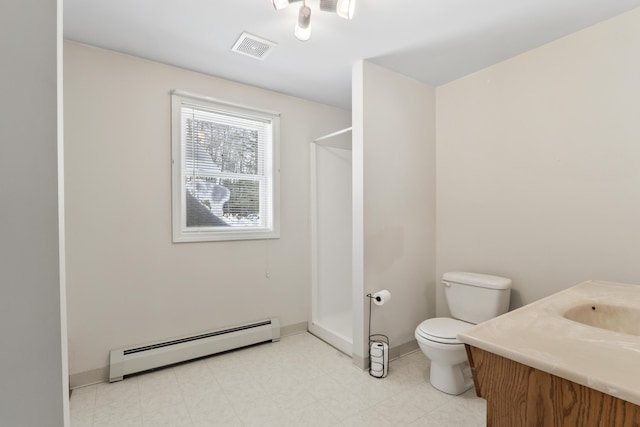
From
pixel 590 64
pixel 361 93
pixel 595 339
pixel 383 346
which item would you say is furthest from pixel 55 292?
pixel 590 64

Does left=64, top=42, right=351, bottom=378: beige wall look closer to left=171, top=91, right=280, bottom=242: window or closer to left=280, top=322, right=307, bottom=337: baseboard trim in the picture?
left=171, top=91, right=280, bottom=242: window

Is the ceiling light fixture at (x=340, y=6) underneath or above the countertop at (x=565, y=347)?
above

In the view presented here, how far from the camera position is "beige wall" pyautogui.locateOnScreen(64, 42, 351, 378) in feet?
6.48

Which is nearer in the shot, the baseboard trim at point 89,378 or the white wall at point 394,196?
the baseboard trim at point 89,378

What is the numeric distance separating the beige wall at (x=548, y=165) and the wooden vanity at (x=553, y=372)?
4.01ft

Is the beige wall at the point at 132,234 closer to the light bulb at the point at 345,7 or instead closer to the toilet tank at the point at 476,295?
the light bulb at the point at 345,7

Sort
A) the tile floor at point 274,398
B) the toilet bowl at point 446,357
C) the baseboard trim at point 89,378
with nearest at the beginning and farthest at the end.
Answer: the tile floor at point 274,398 → the toilet bowl at point 446,357 → the baseboard trim at point 89,378

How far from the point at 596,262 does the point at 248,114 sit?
282 centimetres

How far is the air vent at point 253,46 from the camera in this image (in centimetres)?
194

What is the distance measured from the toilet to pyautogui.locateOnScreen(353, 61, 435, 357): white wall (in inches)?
13.5

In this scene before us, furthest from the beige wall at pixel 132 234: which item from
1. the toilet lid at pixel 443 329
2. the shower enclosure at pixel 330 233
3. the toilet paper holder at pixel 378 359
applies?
the toilet lid at pixel 443 329

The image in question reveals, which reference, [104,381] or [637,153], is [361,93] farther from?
[104,381]

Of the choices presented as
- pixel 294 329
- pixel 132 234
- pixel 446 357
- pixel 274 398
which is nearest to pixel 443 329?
pixel 446 357

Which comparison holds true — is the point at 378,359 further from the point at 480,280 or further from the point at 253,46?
the point at 253,46
